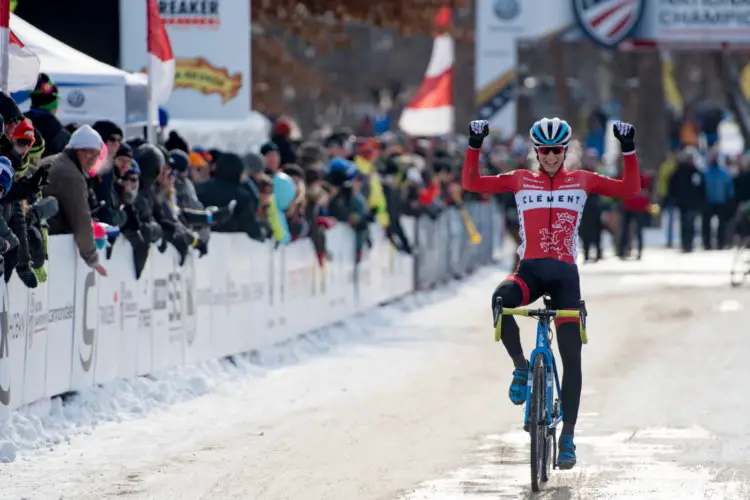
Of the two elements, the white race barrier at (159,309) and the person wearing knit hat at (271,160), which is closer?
the white race barrier at (159,309)

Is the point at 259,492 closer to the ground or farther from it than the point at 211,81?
closer to the ground

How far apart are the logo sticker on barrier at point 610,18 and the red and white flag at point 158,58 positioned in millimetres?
22462

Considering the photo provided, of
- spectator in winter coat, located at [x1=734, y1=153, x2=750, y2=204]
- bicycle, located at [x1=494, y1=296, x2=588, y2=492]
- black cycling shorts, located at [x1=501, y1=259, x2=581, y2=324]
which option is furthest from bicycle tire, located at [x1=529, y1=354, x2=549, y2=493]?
spectator in winter coat, located at [x1=734, y1=153, x2=750, y2=204]

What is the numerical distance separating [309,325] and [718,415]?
6.42 metres

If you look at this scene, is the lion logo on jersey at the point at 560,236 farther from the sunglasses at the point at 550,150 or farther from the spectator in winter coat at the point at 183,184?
the spectator in winter coat at the point at 183,184

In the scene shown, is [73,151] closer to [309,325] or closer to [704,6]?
[309,325]

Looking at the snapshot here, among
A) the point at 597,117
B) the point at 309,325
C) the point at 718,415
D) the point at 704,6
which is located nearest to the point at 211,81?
the point at 309,325

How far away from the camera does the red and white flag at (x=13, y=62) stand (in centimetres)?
1330

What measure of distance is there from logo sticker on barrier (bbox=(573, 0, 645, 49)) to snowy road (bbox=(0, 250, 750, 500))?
1999 cm

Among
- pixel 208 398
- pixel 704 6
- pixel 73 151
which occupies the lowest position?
pixel 208 398

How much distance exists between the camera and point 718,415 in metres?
13.7

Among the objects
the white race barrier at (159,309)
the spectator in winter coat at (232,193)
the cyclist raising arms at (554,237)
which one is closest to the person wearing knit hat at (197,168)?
the spectator in winter coat at (232,193)

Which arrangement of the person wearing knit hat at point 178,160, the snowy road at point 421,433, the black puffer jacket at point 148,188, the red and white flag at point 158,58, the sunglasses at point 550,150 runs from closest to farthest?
the snowy road at point 421,433, the sunglasses at point 550,150, the black puffer jacket at point 148,188, the person wearing knit hat at point 178,160, the red and white flag at point 158,58

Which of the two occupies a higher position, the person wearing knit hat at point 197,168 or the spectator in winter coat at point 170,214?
the person wearing knit hat at point 197,168
